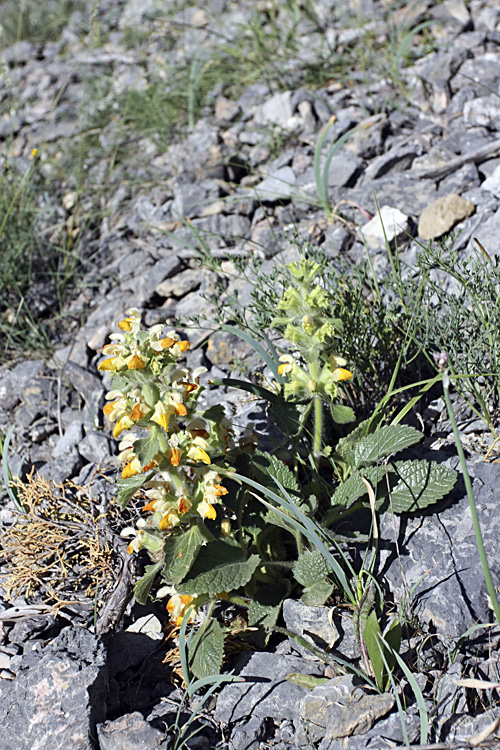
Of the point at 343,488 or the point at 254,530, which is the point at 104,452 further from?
the point at 343,488

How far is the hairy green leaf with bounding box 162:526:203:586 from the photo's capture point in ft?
5.83

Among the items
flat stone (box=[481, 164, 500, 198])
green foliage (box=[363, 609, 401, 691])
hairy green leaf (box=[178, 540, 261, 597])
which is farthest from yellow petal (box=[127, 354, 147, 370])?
flat stone (box=[481, 164, 500, 198])

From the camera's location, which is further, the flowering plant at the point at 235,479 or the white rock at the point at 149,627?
the white rock at the point at 149,627

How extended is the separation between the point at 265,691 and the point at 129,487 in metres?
0.73

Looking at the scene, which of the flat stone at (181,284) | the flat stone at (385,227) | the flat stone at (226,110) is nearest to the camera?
the flat stone at (385,227)

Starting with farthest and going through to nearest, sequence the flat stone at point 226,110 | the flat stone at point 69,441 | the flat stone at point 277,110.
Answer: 1. the flat stone at point 226,110
2. the flat stone at point 277,110
3. the flat stone at point 69,441

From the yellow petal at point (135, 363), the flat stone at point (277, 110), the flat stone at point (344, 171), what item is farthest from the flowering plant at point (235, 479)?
the flat stone at point (277, 110)

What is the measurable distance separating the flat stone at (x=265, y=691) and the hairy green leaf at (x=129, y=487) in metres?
0.65

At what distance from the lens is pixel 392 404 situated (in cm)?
248

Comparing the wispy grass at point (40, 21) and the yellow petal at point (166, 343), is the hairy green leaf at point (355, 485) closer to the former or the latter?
the yellow petal at point (166, 343)

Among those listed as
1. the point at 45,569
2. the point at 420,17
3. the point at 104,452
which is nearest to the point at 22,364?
the point at 104,452

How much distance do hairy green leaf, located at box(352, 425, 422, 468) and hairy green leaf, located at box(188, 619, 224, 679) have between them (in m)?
0.69

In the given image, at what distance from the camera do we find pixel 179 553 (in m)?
1.82

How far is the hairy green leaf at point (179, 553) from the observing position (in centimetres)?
178
